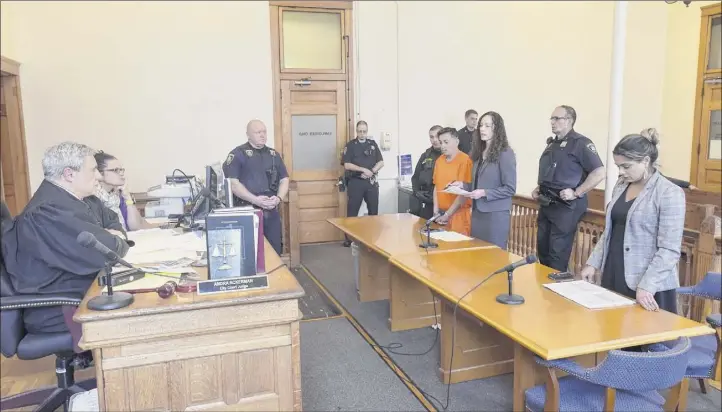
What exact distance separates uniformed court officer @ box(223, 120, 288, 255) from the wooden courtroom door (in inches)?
81.2

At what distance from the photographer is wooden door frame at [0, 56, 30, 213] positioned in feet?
18.7

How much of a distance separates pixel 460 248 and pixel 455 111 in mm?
4520

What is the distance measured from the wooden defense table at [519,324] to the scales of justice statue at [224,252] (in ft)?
3.09

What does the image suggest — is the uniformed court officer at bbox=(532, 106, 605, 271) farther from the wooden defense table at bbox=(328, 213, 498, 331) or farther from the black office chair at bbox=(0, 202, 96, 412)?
the black office chair at bbox=(0, 202, 96, 412)

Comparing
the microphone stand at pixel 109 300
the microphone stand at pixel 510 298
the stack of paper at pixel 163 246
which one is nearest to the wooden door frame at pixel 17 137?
the stack of paper at pixel 163 246

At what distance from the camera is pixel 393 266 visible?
3686 millimetres

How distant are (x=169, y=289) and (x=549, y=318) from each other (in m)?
1.40

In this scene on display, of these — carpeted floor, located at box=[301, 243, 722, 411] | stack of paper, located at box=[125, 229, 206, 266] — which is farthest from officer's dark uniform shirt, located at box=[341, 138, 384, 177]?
stack of paper, located at box=[125, 229, 206, 266]

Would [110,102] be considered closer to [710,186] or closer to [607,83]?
[607,83]

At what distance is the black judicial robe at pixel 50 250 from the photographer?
87.8 inches

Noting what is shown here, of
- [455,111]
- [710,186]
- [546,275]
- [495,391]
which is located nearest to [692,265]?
[546,275]

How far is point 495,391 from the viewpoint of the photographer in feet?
9.58

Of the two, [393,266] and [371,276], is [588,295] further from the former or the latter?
[371,276]

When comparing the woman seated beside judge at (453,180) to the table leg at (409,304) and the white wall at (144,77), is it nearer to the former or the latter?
the table leg at (409,304)
